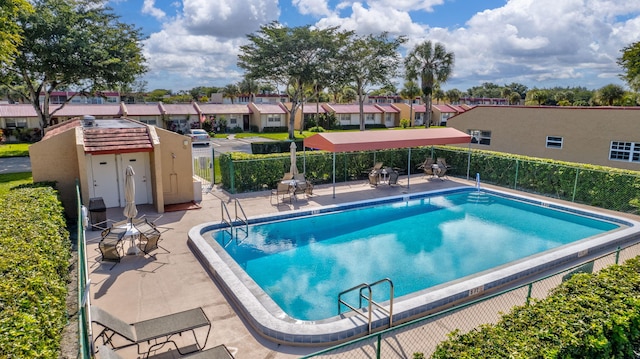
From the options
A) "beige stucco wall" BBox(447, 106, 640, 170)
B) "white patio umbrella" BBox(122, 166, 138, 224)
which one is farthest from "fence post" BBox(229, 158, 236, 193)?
"beige stucco wall" BBox(447, 106, 640, 170)

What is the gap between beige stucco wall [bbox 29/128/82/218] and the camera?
515 inches

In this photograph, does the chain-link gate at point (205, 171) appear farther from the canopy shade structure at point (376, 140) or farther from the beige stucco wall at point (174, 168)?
the canopy shade structure at point (376, 140)

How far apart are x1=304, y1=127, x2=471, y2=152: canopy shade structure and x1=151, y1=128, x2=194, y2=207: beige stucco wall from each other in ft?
17.7

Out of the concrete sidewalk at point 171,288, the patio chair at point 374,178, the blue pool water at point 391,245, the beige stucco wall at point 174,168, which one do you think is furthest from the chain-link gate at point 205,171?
the patio chair at point 374,178

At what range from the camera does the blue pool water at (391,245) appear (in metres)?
9.85

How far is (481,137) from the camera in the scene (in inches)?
1066

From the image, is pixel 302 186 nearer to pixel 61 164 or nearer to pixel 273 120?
pixel 61 164

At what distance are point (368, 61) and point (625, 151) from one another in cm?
2528

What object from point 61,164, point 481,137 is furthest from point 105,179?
point 481,137

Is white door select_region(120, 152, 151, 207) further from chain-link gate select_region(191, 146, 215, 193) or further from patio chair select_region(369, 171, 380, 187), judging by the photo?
patio chair select_region(369, 171, 380, 187)

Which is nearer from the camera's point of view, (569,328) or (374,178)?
(569,328)

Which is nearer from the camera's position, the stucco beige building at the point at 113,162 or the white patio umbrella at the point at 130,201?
the white patio umbrella at the point at 130,201

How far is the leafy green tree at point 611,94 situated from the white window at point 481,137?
3386 cm

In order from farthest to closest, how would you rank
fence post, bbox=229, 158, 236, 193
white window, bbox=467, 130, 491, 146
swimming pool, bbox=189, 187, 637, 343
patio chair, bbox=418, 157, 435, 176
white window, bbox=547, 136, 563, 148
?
white window, bbox=467, 130, 491, 146 → white window, bbox=547, 136, 563, 148 → patio chair, bbox=418, 157, 435, 176 → fence post, bbox=229, 158, 236, 193 → swimming pool, bbox=189, 187, 637, 343
